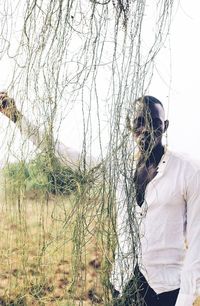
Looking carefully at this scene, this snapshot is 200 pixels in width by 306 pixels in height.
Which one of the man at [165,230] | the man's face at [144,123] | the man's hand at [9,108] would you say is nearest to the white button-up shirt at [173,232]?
the man at [165,230]

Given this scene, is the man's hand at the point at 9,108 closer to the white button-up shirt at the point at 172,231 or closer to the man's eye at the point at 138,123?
A: the white button-up shirt at the point at 172,231

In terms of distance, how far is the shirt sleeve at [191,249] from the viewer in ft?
4.87

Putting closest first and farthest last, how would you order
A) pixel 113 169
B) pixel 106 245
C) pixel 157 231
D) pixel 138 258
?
pixel 113 169
pixel 106 245
pixel 138 258
pixel 157 231

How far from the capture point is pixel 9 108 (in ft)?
4.64

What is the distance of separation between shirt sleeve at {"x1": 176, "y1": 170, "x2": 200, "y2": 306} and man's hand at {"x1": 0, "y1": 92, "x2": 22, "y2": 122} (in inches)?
21.3

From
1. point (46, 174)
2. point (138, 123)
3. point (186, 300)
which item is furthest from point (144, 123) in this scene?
point (186, 300)

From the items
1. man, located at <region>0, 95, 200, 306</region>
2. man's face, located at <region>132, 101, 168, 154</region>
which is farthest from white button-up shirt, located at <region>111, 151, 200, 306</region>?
man's face, located at <region>132, 101, 168, 154</region>

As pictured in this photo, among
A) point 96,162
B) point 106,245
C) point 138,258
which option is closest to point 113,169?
point 96,162

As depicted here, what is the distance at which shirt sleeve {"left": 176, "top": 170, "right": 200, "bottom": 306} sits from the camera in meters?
1.48

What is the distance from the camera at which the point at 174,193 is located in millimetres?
1604

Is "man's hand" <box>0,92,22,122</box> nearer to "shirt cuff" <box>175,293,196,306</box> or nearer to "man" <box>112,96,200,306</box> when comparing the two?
"man" <box>112,96,200,306</box>

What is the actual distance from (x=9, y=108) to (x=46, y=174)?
0.65 feet

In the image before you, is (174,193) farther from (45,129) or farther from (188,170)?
(45,129)

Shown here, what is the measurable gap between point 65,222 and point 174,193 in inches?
14.5
